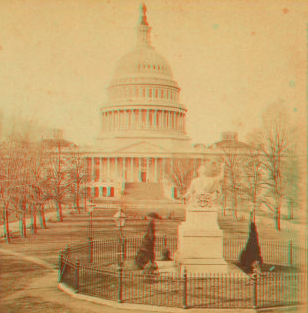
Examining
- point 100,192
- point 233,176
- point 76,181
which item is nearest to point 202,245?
point 233,176

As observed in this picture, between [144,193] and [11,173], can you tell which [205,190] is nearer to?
[11,173]

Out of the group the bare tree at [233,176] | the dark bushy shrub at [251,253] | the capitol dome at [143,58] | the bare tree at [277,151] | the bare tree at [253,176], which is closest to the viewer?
the dark bushy shrub at [251,253]

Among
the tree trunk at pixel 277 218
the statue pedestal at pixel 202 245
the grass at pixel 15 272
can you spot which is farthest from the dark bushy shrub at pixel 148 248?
the tree trunk at pixel 277 218

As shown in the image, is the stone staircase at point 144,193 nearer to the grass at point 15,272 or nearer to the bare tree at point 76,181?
the bare tree at point 76,181

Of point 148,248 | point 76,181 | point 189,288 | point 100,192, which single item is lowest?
point 189,288

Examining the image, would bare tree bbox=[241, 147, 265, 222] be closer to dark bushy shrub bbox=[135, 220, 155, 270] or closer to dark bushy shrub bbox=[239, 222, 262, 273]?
dark bushy shrub bbox=[239, 222, 262, 273]
